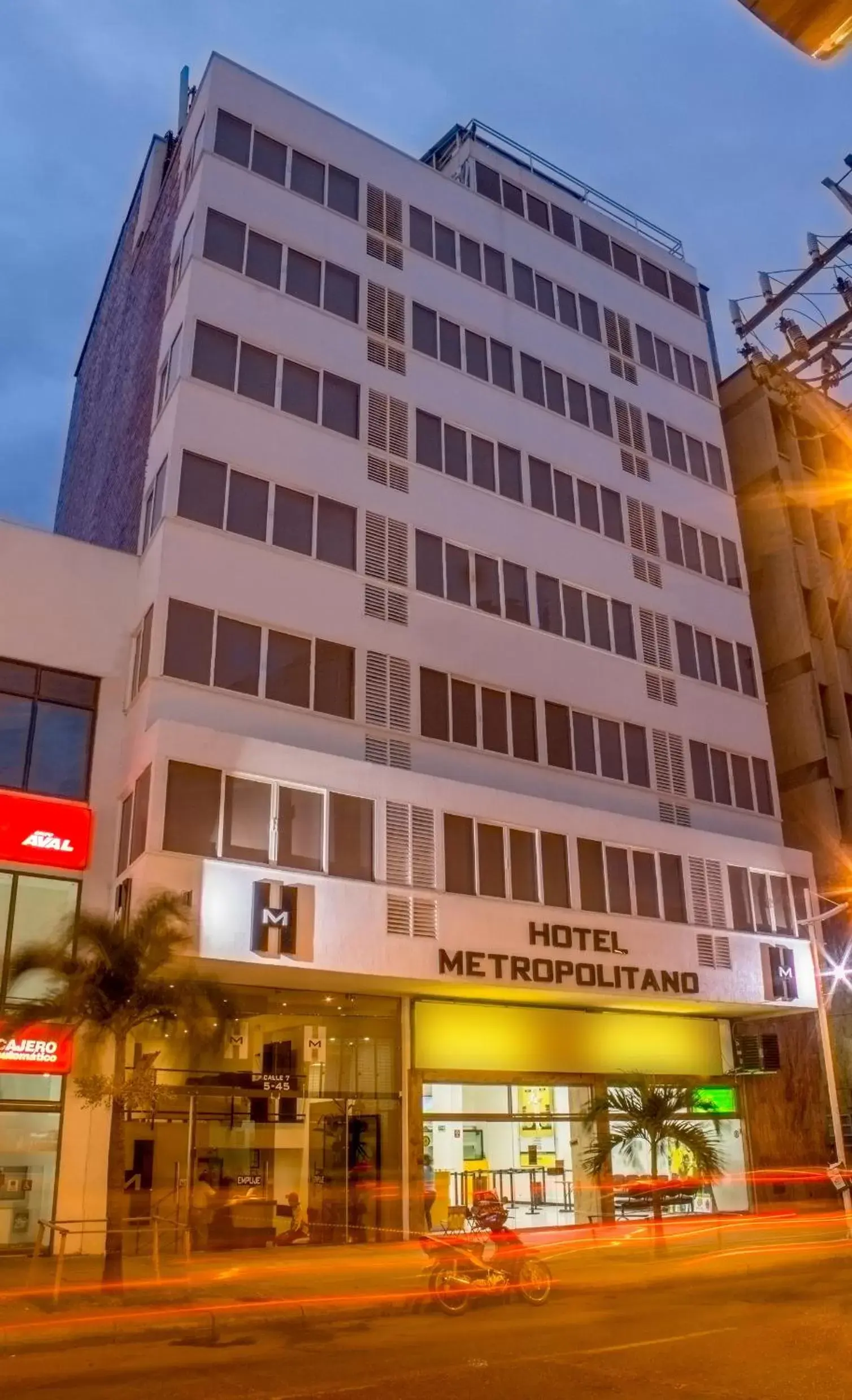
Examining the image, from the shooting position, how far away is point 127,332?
34.7m

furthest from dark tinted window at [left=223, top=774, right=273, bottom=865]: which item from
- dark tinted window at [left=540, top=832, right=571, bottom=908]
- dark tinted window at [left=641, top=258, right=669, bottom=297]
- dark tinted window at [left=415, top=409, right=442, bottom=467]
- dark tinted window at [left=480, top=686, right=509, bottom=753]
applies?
dark tinted window at [left=641, top=258, right=669, bottom=297]

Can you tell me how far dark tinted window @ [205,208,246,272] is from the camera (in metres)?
27.3

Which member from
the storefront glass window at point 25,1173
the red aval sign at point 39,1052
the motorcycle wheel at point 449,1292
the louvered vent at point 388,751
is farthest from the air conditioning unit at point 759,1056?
the storefront glass window at point 25,1173

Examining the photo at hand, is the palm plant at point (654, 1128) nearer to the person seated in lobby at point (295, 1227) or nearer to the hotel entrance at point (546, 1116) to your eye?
the hotel entrance at point (546, 1116)

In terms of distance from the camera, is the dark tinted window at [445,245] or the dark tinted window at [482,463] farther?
the dark tinted window at [445,245]

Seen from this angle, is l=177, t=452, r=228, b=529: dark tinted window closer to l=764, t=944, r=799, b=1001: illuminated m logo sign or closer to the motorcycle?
the motorcycle

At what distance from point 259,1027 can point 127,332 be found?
23299mm

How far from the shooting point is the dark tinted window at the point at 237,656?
76.8 ft

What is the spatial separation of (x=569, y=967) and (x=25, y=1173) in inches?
480

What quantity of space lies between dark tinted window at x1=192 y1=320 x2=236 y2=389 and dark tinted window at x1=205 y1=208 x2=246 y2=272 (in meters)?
2.19

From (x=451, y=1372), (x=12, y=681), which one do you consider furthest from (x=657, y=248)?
(x=451, y=1372)

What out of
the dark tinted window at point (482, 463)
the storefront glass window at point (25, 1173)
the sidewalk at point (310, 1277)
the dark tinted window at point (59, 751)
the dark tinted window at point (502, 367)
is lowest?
the sidewalk at point (310, 1277)

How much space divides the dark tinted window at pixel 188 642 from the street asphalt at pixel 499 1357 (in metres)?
12.8

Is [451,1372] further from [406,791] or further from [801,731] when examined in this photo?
[801,731]
